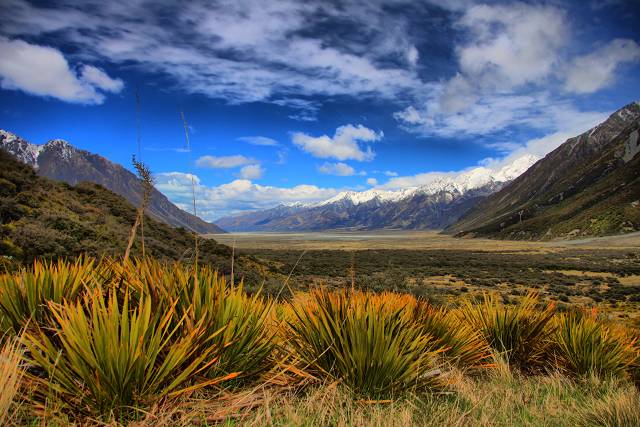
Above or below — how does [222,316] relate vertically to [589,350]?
above

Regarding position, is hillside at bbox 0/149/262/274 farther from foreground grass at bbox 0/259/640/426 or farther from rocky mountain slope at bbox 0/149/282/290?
foreground grass at bbox 0/259/640/426

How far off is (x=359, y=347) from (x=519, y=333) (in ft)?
11.4

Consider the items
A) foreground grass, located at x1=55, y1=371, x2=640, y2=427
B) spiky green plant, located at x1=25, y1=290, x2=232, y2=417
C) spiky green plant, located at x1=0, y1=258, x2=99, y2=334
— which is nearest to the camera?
spiky green plant, located at x1=25, y1=290, x2=232, y2=417

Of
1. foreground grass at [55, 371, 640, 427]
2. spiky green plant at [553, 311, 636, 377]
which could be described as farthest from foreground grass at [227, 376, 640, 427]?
spiky green plant at [553, 311, 636, 377]

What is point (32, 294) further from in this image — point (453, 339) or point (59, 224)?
point (59, 224)

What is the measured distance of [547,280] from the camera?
35.7 meters

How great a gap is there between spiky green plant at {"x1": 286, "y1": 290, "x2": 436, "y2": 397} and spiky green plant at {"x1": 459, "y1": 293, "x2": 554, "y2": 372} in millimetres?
2408

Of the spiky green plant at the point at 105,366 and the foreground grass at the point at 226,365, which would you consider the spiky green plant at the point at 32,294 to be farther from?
the spiky green plant at the point at 105,366

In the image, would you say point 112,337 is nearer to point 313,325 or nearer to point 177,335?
point 177,335

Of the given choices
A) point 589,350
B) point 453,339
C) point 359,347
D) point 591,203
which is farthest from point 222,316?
point 591,203

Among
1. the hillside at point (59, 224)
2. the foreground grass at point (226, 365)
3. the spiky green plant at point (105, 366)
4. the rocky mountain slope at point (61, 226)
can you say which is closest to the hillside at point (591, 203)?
the rocky mountain slope at point (61, 226)

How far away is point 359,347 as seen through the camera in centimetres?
332

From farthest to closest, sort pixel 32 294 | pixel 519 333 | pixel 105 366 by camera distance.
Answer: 1. pixel 519 333
2. pixel 32 294
3. pixel 105 366

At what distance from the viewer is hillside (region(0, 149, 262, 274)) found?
13.2m
